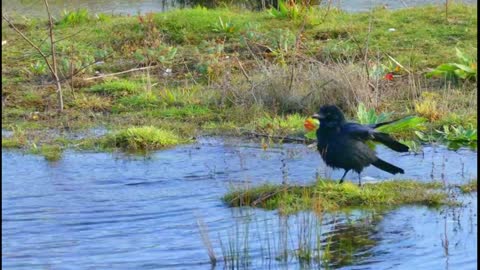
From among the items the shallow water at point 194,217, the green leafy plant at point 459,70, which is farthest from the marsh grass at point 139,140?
the green leafy plant at point 459,70

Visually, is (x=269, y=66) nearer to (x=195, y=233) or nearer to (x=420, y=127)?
(x=420, y=127)

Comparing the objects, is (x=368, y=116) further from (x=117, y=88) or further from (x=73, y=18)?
(x=73, y=18)

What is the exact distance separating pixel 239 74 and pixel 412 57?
187 centimetres

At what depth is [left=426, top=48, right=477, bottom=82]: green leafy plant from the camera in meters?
10.2

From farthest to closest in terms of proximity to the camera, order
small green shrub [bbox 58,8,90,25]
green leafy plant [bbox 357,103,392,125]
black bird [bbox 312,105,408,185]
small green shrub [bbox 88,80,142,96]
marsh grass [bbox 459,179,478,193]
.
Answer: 1. small green shrub [bbox 58,8,90,25]
2. small green shrub [bbox 88,80,142,96]
3. green leafy plant [bbox 357,103,392,125]
4. black bird [bbox 312,105,408,185]
5. marsh grass [bbox 459,179,478,193]

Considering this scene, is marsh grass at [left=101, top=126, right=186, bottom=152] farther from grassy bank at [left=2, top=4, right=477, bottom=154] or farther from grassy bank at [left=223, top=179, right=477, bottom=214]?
grassy bank at [left=223, top=179, right=477, bottom=214]

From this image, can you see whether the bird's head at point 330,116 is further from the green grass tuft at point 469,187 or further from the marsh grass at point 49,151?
the marsh grass at point 49,151

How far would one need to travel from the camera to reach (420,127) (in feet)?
29.5

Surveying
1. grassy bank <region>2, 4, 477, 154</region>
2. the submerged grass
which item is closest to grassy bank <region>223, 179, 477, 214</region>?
the submerged grass

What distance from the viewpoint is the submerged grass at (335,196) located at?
6.91 metres

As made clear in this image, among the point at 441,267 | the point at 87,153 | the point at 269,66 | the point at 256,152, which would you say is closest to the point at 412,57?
the point at 269,66

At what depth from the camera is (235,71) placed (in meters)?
11.1

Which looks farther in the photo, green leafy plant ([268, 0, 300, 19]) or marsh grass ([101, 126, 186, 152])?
green leafy plant ([268, 0, 300, 19])

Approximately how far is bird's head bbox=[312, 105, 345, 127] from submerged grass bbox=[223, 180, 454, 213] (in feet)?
1.46
